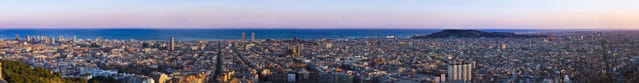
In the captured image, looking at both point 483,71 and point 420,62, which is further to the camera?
point 420,62

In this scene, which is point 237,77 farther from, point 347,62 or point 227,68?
point 347,62

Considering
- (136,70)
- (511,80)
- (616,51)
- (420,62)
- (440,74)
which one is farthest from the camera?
(616,51)

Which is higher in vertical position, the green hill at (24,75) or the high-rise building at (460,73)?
the green hill at (24,75)

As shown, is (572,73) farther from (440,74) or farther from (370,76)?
(370,76)

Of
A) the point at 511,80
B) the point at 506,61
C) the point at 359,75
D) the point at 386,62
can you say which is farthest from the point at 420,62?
the point at 511,80

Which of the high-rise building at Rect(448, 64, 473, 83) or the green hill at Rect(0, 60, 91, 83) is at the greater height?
the green hill at Rect(0, 60, 91, 83)

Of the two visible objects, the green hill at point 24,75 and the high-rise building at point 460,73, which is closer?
the green hill at point 24,75

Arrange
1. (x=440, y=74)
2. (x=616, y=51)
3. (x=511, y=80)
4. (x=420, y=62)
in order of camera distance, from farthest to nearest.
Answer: (x=616, y=51)
(x=420, y=62)
(x=440, y=74)
(x=511, y=80)

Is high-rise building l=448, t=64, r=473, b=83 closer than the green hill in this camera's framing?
No

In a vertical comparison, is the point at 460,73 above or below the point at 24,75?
below

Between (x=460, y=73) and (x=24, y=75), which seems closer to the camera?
(x=24, y=75)
